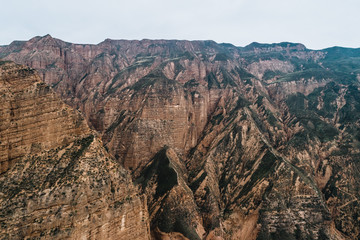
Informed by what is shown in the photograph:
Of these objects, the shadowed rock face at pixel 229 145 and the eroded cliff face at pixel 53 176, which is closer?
the eroded cliff face at pixel 53 176

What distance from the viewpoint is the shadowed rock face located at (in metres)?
59.2

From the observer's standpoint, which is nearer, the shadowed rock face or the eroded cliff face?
the eroded cliff face

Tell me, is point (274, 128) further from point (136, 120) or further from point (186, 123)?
point (136, 120)

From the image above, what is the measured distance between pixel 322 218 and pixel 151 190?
4403 centimetres

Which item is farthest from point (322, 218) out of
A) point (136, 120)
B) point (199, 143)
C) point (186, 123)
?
point (136, 120)

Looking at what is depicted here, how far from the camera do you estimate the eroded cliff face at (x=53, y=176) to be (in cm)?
2975

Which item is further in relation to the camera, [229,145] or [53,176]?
[229,145]

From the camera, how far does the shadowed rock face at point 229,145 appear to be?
59.2m

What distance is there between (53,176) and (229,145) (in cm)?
5976

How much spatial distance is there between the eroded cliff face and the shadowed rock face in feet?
81.0

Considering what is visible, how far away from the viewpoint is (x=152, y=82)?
9781cm

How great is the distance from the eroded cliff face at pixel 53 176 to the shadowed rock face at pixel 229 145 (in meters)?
24.7

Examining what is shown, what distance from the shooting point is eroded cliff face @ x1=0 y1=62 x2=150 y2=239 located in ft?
97.6

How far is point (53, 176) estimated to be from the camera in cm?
3288
